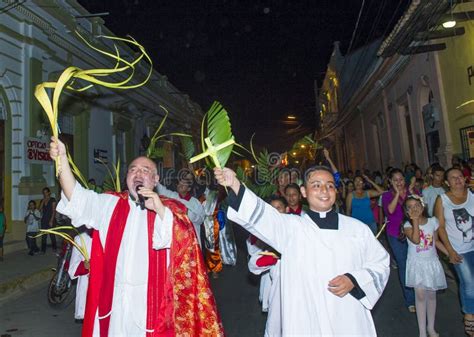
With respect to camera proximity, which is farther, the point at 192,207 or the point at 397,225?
the point at 192,207

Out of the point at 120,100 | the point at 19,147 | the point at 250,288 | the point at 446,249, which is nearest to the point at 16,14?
the point at 19,147

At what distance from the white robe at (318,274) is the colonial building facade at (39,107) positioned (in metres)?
9.62

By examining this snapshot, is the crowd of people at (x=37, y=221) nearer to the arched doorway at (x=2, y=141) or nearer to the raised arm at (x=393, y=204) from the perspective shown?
the arched doorway at (x=2, y=141)

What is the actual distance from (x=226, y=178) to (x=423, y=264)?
3.02 metres

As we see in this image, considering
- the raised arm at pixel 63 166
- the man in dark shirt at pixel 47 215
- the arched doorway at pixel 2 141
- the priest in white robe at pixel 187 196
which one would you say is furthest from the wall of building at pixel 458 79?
the arched doorway at pixel 2 141

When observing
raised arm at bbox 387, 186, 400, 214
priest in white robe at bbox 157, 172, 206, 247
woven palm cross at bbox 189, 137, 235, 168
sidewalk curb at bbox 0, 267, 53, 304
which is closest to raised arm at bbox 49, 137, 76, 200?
woven palm cross at bbox 189, 137, 235, 168

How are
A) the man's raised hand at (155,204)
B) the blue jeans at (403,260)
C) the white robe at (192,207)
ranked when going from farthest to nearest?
the white robe at (192,207) → the blue jeans at (403,260) → the man's raised hand at (155,204)

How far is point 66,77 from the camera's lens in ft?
7.91

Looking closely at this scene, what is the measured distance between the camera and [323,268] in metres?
2.44

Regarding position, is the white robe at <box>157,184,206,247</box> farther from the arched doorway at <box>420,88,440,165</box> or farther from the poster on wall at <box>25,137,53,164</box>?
the arched doorway at <box>420,88,440,165</box>

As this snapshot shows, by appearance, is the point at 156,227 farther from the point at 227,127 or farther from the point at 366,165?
the point at 366,165

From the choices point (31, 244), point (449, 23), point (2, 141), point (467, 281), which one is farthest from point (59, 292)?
point (449, 23)

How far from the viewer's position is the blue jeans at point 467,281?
4113 millimetres

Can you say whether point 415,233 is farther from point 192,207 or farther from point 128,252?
point 192,207
